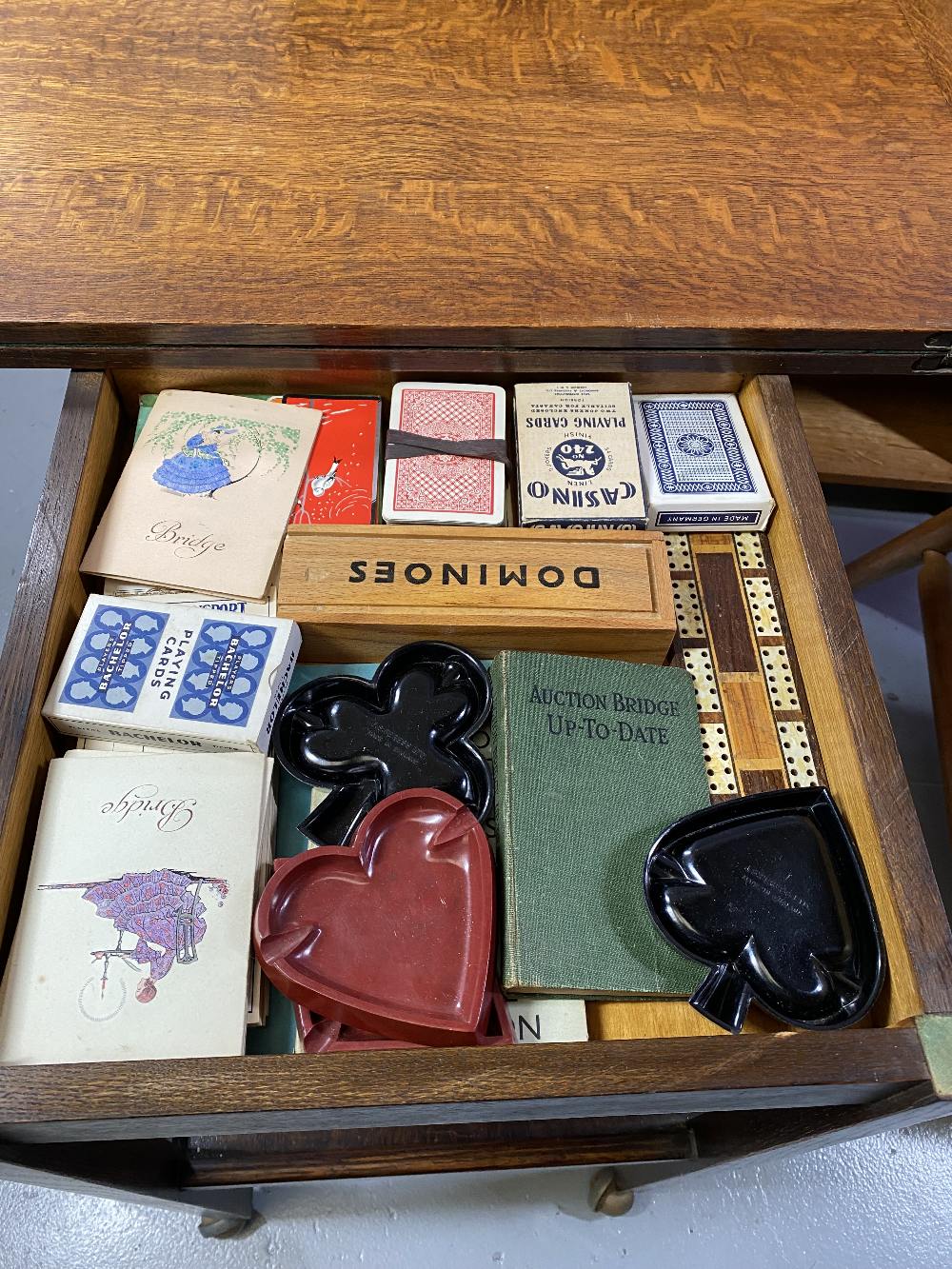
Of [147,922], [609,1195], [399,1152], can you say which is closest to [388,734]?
[147,922]

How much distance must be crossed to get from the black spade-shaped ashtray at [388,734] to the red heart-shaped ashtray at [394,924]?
2.0 inches

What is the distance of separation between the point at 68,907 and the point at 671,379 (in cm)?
94

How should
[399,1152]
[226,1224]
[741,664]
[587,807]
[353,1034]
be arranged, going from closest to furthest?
[353,1034]
[587,807]
[741,664]
[399,1152]
[226,1224]

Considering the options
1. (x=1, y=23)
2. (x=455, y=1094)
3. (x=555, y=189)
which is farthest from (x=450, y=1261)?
(x=1, y=23)

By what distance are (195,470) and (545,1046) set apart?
767 millimetres

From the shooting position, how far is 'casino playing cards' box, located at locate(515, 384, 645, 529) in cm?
110

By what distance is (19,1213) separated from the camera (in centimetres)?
143

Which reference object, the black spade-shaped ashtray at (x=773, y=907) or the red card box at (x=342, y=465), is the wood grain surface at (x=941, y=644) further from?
the red card box at (x=342, y=465)

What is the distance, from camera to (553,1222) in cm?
144

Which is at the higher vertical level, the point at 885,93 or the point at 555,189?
the point at 885,93

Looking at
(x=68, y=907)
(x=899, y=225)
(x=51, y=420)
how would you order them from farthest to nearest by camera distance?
(x=51, y=420) → (x=899, y=225) → (x=68, y=907)

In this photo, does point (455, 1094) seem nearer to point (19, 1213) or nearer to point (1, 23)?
point (19, 1213)

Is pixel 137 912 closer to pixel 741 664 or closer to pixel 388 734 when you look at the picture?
pixel 388 734

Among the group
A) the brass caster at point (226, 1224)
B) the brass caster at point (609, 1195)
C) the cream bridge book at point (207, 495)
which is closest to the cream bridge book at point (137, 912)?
the cream bridge book at point (207, 495)
